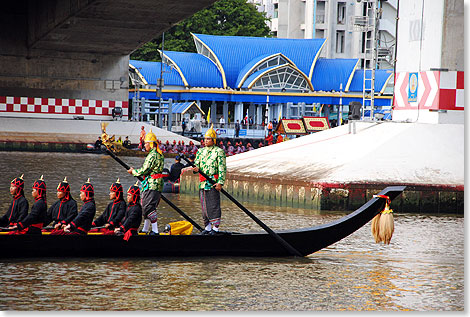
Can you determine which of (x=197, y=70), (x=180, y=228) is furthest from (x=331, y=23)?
(x=180, y=228)

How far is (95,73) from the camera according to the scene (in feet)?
117

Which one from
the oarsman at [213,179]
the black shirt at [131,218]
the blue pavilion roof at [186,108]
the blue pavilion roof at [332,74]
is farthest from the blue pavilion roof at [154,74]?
the black shirt at [131,218]

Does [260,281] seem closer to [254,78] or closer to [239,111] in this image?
[254,78]

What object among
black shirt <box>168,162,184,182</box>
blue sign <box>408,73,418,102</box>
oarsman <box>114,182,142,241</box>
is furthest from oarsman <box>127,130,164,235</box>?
black shirt <box>168,162,184,182</box>

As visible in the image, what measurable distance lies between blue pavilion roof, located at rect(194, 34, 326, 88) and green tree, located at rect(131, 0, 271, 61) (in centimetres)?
577

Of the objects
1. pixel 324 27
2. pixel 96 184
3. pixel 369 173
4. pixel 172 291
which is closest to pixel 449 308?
pixel 172 291

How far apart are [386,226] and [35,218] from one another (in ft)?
16.5

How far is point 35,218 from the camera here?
1136cm

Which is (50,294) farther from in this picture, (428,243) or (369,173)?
(369,173)

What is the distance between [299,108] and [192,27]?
514 inches

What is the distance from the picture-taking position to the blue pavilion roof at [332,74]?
6525 cm

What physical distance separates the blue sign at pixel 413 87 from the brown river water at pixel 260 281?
6112mm

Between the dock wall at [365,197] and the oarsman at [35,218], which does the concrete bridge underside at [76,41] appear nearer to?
the dock wall at [365,197]

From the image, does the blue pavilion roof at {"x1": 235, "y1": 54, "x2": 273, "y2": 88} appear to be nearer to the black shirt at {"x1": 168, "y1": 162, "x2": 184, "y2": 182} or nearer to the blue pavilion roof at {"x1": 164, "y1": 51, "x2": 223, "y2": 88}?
the blue pavilion roof at {"x1": 164, "y1": 51, "x2": 223, "y2": 88}
